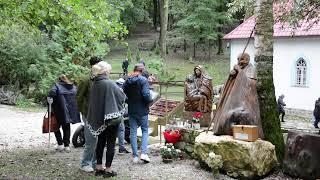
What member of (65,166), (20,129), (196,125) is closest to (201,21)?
(20,129)

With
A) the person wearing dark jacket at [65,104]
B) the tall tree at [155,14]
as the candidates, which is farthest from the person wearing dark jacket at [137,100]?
the tall tree at [155,14]

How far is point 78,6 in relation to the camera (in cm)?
816

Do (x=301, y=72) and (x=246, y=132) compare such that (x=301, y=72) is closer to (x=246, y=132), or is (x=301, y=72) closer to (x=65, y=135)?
(x=65, y=135)

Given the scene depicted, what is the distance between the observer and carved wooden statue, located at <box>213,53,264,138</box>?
822 cm

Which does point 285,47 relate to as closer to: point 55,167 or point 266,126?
point 266,126

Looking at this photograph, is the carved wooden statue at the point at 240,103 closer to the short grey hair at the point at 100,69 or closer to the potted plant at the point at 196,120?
the potted plant at the point at 196,120

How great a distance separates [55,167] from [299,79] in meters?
18.6

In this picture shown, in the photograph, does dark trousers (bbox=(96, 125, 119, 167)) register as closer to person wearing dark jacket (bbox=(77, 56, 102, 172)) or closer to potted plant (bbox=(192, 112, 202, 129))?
person wearing dark jacket (bbox=(77, 56, 102, 172))

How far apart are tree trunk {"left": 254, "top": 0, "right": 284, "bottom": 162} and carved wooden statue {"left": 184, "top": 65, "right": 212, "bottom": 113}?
1.50 metres

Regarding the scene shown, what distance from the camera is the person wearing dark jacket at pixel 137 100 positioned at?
860 cm

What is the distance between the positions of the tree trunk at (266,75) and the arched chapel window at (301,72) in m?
16.2

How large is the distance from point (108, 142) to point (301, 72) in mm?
18772

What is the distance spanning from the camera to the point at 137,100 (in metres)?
8.68

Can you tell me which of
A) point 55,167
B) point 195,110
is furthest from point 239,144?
point 55,167
